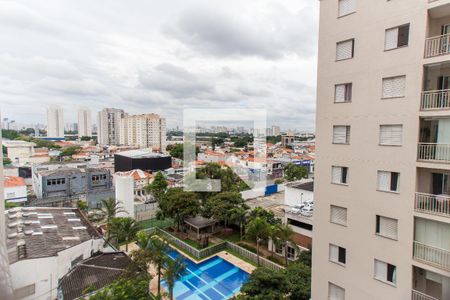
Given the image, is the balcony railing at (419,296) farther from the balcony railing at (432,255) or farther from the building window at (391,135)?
the building window at (391,135)

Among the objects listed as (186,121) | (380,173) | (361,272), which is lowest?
(361,272)

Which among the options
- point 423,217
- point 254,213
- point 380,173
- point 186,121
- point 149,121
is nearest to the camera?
point 423,217

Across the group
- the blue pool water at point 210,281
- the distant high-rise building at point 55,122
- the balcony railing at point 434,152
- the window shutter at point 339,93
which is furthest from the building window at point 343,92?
the distant high-rise building at point 55,122

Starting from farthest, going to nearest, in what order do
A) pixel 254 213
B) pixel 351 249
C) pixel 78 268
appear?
pixel 254 213
pixel 78 268
pixel 351 249

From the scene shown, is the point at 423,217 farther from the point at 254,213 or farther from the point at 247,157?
the point at 247,157

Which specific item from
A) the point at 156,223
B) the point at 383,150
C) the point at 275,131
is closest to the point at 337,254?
the point at 383,150

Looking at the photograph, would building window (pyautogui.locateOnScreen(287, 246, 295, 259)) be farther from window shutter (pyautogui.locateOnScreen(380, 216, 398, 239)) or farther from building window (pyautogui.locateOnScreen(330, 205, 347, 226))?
window shutter (pyautogui.locateOnScreen(380, 216, 398, 239))

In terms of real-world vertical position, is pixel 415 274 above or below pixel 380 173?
below

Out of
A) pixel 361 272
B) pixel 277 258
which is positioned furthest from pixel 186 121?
pixel 361 272
